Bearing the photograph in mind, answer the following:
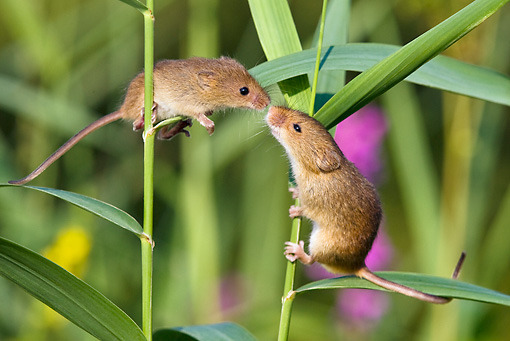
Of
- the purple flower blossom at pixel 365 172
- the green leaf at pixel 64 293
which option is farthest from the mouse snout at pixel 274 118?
the purple flower blossom at pixel 365 172

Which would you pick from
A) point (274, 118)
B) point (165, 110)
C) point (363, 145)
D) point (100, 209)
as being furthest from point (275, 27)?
point (363, 145)

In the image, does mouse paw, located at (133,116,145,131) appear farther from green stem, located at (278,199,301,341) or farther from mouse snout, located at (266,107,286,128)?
green stem, located at (278,199,301,341)

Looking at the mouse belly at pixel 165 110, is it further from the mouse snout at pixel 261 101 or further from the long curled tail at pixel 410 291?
the long curled tail at pixel 410 291

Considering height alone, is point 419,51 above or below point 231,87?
below

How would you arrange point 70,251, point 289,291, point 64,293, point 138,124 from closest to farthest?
point 64,293 → point 289,291 → point 138,124 → point 70,251

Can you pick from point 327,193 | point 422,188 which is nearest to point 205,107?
point 327,193

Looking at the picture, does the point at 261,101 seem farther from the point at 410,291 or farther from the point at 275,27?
the point at 410,291
